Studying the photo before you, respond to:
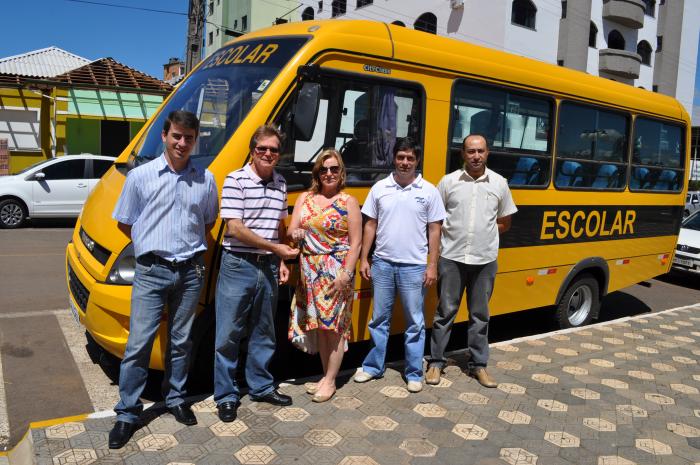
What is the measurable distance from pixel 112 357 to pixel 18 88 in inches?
723

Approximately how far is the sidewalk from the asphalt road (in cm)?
91

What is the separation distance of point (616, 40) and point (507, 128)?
88.6 feet

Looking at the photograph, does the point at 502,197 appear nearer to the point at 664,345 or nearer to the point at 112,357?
the point at 664,345

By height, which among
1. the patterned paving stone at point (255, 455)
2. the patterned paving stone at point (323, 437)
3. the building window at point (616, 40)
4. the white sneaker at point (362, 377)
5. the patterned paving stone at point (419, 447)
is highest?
the building window at point (616, 40)

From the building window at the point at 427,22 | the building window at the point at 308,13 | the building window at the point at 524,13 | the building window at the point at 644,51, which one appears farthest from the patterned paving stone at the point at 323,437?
the building window at the point at 308,13

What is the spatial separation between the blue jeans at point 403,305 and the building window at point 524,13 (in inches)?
835

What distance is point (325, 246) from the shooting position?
3.98 meters

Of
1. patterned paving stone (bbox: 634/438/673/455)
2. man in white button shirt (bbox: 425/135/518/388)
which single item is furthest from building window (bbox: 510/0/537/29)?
patterned paving stone (bbox: 634/438/673/455)

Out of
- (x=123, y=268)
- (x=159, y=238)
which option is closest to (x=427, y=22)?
(x=123, y=268)

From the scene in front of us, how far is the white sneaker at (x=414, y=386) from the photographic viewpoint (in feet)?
14.5

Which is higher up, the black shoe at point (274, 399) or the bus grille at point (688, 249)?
the bus grille at point (688, 249)

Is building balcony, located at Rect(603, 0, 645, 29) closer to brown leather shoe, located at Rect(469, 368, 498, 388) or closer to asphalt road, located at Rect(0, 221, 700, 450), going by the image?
asphalt road, located at Rect(0, 221, 700, 450)

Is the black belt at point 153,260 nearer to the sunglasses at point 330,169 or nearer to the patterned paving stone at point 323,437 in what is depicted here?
the sunglasses at point 330,169

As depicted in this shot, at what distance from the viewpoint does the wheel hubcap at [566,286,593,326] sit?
277 inches
